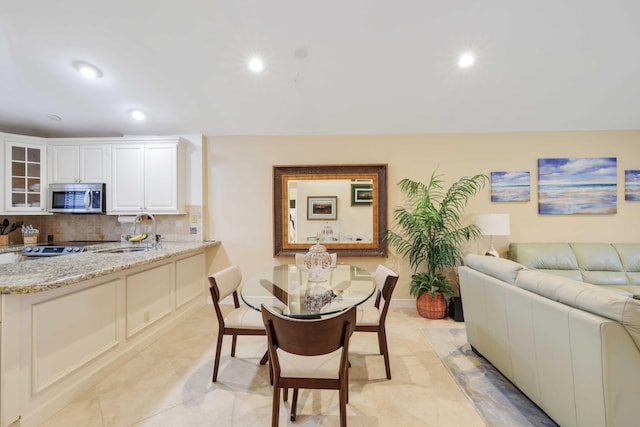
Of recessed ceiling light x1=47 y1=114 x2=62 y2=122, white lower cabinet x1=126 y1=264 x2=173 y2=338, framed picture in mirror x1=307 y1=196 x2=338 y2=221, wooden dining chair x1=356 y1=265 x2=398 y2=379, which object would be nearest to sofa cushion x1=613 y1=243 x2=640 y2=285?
wooden dining chair x1=356 y1=265 x2=398 y2=379

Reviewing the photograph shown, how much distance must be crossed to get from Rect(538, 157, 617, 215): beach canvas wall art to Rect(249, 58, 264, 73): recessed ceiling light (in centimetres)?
387

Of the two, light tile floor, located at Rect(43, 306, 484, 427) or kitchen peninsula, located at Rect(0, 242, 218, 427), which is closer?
kitchen peninsula, located at Rect(0, 242, 218, 427)

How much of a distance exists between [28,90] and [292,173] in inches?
123

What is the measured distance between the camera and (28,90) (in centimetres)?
293

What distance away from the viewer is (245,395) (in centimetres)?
187

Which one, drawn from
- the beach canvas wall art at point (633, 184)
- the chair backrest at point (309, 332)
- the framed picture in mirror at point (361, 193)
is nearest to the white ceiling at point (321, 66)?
the beach canvas wall art at point (633, 184)

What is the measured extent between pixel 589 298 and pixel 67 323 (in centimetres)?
323

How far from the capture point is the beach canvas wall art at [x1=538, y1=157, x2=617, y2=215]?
353 cm

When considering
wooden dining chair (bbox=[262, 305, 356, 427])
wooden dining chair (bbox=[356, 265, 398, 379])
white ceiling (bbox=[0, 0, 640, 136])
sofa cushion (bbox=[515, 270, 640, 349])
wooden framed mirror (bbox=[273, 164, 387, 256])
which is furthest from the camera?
wooden framed mirror (bbox=[273, 164, 387, 256])

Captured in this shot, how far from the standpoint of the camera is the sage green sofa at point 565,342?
1.19m

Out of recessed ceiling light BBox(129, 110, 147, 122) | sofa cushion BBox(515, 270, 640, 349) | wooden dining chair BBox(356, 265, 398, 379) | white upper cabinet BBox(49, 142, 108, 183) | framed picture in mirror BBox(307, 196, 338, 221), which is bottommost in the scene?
wooden dining chair BBox(356, 265, 398, 379)

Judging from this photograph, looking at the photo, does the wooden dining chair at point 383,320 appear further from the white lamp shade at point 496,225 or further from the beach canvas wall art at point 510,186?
the beach canvas wall art at point 510,186

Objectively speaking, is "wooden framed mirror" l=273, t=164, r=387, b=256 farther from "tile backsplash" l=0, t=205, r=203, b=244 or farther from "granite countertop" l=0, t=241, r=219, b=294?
"granite countertop" l=0, t=241, r=219, b=294

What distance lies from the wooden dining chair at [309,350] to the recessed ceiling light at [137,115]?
3.29 metres
